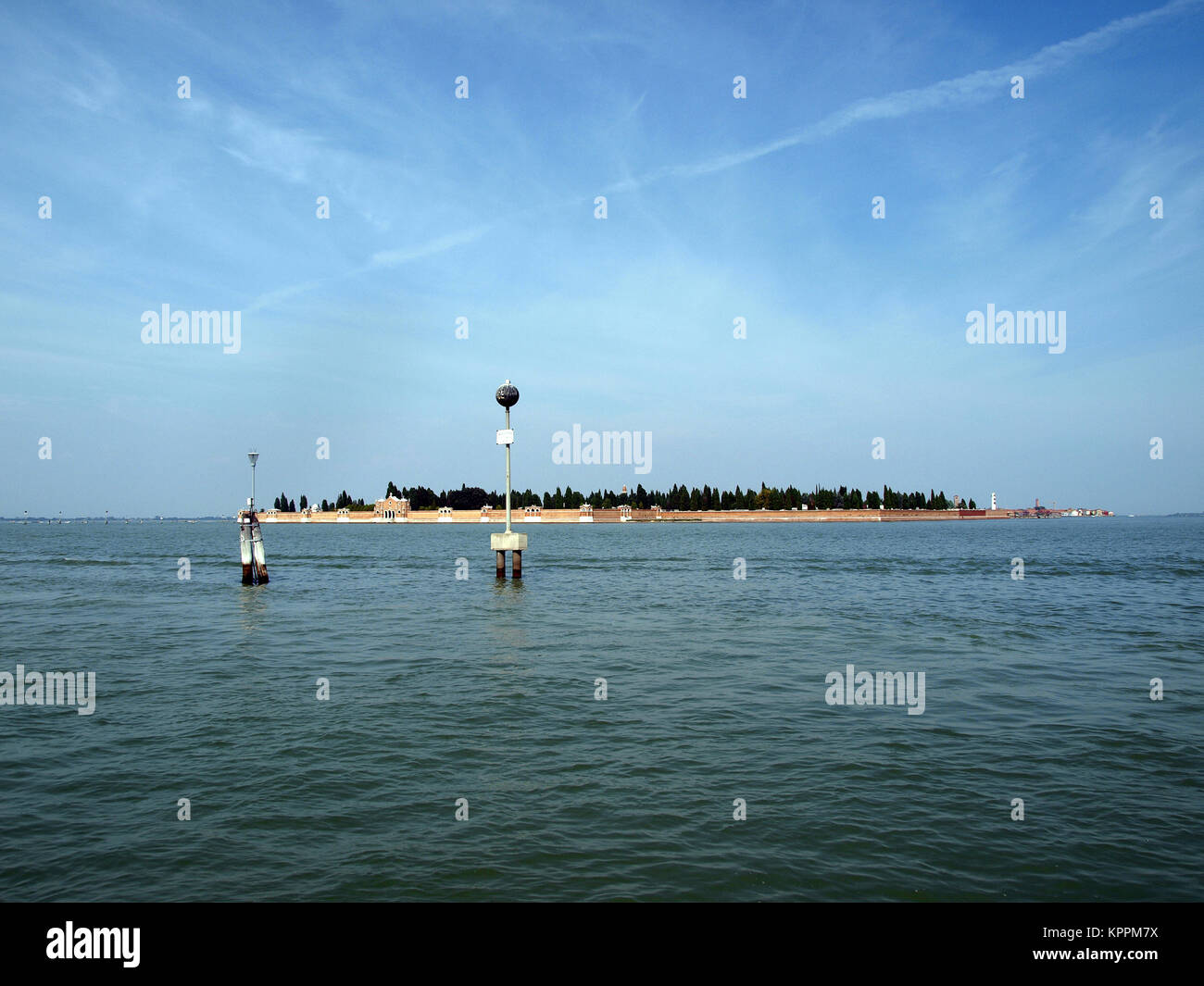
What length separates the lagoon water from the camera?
8727mm

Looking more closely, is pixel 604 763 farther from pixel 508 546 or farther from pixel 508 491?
pixel 508 491

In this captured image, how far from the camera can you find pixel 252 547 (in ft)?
158

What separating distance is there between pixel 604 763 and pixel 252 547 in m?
41.5

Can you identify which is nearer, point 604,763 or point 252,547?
point 604,763

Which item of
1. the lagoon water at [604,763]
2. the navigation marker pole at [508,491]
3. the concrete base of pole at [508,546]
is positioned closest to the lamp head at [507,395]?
the navigation marker pole at [508,491]

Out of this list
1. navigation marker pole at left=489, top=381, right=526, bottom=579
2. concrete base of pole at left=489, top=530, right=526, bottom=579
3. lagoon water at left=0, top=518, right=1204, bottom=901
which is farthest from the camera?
concrete base of pole at left=489, top=530, right=526, bottom=579

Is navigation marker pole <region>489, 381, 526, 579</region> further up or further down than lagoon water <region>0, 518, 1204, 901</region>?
further up

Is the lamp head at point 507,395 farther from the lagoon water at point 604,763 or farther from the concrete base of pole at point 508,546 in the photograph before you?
the lagoon water at point 604,763

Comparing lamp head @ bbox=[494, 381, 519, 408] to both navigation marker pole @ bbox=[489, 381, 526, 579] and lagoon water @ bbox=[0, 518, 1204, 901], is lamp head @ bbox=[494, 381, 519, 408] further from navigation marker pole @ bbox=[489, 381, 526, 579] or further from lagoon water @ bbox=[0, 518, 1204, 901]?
lagoon water @ bbox=[0, 518, 1204, 901]

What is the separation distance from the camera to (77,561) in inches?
2894

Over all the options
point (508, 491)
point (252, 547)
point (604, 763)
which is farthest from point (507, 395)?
point (604, 763)

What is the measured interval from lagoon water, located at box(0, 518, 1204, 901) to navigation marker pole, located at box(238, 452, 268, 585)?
17125 millimetres

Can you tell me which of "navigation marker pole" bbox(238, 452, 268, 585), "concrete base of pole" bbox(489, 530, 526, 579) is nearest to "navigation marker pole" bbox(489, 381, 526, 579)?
"concrete base of pole" bbox(489, 530, 526, 579)

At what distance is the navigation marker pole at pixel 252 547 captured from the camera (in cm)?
4809
